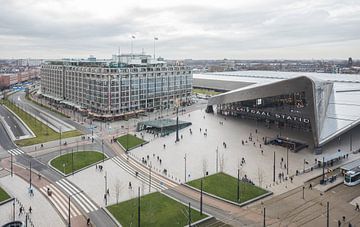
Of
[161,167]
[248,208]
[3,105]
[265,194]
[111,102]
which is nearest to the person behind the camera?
[248,208]

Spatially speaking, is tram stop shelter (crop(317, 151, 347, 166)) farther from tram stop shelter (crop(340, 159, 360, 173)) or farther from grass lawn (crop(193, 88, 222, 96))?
grass lawn (crop(193, 88, 222, 96))

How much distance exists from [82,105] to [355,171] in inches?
3092

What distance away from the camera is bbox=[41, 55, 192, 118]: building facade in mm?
94875

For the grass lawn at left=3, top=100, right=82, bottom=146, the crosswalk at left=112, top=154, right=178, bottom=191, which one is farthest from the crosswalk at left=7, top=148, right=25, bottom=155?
the crosswalk at left=112, top=154, right=178, bottom=191

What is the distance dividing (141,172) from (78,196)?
11.5 m

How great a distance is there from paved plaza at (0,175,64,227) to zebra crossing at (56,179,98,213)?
118 inches

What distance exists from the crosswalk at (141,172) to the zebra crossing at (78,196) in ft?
28.4

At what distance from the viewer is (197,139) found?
73.0 m

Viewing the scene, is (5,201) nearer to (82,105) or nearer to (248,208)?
(248,208)

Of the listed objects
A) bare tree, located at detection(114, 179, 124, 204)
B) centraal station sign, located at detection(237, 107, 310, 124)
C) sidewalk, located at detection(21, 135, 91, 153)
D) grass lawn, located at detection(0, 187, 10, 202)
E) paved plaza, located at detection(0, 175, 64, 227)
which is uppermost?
centraal station sign, located at detection(237, 107, 310, 124)

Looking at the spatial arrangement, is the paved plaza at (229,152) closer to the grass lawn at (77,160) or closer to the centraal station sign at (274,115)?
the centraal station sign at (274,115)

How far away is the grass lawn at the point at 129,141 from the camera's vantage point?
222 feet

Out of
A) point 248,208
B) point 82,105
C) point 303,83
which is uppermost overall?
point 303,83

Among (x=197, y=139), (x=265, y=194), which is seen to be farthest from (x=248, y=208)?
(x=197, y=139)
